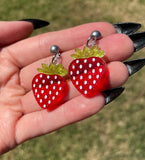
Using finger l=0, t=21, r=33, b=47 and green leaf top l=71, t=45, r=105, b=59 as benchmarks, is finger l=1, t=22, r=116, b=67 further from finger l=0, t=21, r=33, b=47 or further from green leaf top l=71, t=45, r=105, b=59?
green leaf top l=71, t=45, r=105, b=59

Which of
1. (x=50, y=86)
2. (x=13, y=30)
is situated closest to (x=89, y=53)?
(x=50, y=86)

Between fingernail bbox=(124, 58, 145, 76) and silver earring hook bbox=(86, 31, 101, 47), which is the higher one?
silver earring hook bbox=(86, 31, 101, 47)

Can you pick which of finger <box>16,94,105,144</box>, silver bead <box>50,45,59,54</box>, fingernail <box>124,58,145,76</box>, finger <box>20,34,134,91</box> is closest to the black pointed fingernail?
finger <box>20,34,134,91</box>

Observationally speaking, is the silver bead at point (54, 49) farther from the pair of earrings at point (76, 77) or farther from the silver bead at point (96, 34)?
the silver bead at point (96, 34)

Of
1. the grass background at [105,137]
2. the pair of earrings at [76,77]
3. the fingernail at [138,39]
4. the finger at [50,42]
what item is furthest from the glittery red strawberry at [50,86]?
the grass background at [105,137]

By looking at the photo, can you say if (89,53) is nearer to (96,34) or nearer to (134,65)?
(96,34)

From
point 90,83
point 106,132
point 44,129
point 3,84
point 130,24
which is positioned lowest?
point 106,132

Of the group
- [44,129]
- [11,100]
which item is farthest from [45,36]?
[44,129]

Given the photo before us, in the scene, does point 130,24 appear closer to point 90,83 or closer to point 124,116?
point 90,83
